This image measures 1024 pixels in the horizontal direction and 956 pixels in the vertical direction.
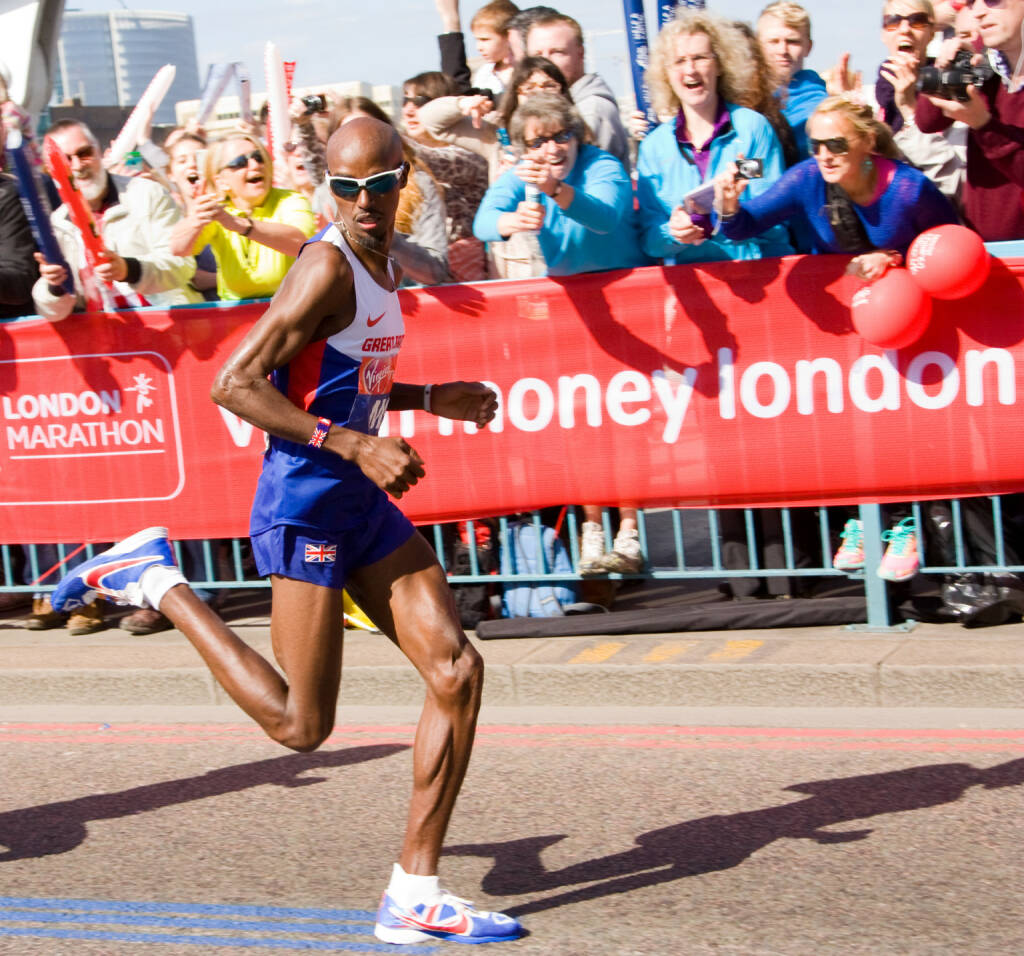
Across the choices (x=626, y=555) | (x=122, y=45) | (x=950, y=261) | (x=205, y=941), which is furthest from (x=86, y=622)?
(x=122, y=45)

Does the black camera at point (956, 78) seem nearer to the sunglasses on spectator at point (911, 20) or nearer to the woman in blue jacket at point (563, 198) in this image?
the sunglasses on spectator at point (911, 20)

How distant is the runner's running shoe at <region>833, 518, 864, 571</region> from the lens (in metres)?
6.71

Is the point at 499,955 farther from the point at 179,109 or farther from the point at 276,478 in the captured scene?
the point at 179,109

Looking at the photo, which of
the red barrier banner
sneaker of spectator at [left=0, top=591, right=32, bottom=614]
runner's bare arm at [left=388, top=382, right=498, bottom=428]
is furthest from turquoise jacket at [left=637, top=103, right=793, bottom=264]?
sneaker of spectator at [left=0, top=591, right=32, bottom=614]

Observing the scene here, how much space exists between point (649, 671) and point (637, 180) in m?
2.32

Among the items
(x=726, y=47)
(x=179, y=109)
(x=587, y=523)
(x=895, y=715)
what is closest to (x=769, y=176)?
(x=726, y=47)

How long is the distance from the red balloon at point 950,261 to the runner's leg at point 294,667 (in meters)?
3.18

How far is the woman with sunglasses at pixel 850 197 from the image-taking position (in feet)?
20.2

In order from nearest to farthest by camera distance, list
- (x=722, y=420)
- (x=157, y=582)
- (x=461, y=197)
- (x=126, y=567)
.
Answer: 1. (x=157, y=582)
2. (x=126, y=567)
3. (x=722, y=420)
4. (x=461, y=197)

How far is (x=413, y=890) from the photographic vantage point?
13.1ft

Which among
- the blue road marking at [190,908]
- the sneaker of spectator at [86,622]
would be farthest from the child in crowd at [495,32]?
the blue road marking at [190,908]

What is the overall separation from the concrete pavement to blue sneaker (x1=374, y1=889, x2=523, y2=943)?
7.79ft

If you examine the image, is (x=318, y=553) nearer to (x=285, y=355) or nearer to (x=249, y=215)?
(x=285, y=355)

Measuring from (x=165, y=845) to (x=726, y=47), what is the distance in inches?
169
